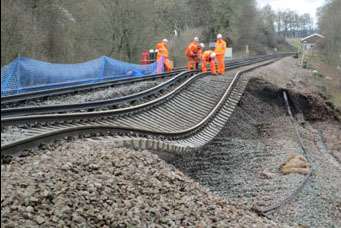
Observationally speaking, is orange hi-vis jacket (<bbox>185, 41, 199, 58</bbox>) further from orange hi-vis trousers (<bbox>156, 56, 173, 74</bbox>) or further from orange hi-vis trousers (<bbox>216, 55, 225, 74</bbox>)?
orange hi-vis trousers (<bbox>216, 55, 225, 74</bbox>)

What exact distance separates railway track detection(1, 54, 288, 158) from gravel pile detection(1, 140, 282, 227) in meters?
0.44

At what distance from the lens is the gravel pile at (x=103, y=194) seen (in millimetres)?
5102

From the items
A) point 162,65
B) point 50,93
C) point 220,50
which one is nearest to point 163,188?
point 50,93

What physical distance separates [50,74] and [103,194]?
1170 centimetres

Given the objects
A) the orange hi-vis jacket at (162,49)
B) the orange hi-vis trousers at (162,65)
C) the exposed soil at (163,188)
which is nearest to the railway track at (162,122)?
the exposed soil at (163,188)

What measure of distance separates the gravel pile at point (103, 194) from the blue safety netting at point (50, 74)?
18.2ft

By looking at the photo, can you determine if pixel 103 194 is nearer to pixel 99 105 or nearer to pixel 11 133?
pixel 11 133

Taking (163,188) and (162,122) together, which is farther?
(162,122)

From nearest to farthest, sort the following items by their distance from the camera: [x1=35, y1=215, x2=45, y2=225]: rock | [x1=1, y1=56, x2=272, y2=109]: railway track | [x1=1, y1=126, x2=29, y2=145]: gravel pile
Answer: [x1=35, y1=215, x2=45, y2=225]: rock < [x1=1, y1=126, x2=29, y2=145]: gravel pile < [x1=1, y1=56, x2=272, y2=109]: railway track

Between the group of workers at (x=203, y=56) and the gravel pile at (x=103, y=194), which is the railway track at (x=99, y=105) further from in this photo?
the group of workers at (x=203, y=56)

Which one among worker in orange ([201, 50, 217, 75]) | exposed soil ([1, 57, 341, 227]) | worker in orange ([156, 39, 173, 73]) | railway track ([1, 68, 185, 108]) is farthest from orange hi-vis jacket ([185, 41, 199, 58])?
exposed soil ([1, 57, 341, 227])

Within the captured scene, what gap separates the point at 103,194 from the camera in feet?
19.7

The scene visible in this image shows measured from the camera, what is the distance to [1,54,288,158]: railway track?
8.14m

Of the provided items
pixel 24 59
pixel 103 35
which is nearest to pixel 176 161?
pixel 24 59
